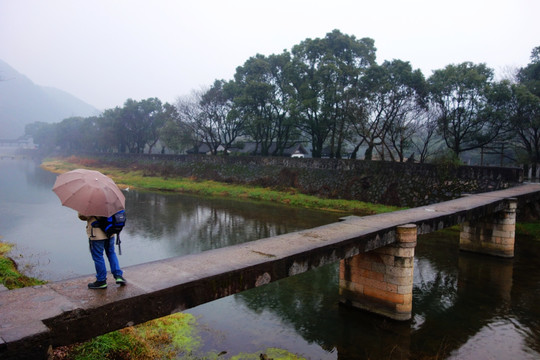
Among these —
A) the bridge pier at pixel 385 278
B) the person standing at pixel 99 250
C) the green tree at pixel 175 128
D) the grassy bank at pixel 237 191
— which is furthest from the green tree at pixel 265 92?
the person standing at pixel 99 250

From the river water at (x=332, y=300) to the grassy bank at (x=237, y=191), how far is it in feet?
18.7

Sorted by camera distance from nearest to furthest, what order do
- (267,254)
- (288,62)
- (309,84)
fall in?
(267,254) < (309,84) < (288,62)

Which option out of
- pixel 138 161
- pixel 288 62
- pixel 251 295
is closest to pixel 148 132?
pixel 138 161

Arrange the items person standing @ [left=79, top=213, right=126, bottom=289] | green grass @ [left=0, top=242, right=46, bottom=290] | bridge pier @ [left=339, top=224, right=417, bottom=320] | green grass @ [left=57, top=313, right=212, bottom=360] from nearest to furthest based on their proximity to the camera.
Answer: person standing @ [left=79, top=213, right=126, bottom=289] < green grass @ [left=57, top=313, right=212, bottom=360] < bridge pier @ [left=339, top=224, right=417, bottom=320] < green grass @ [left=0, top=242, right=46, bottom=290]

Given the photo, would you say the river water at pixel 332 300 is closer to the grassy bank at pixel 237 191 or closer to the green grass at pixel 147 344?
the green grass at pixel 147 344

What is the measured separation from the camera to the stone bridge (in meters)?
4.59

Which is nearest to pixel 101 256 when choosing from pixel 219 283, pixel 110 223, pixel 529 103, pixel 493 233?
pixel 110 223

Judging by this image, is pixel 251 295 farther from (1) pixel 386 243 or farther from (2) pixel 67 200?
(2) pixel 67 200

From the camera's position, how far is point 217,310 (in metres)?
10.9

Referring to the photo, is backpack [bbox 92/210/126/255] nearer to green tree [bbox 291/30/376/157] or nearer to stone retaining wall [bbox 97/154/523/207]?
stone retaining wall [bbox 97/154/523/207]

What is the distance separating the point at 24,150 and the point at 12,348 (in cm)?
13212

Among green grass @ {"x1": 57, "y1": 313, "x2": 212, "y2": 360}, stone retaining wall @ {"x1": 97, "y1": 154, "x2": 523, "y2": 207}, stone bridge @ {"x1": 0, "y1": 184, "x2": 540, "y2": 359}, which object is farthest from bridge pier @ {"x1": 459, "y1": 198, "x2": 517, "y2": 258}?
green grass @ {"x1": 57, "y1": 313, "x2": 212, "y2": 360}

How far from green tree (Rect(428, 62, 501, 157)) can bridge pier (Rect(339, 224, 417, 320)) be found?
69.9 feet

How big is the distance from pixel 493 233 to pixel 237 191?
78.5 feet
